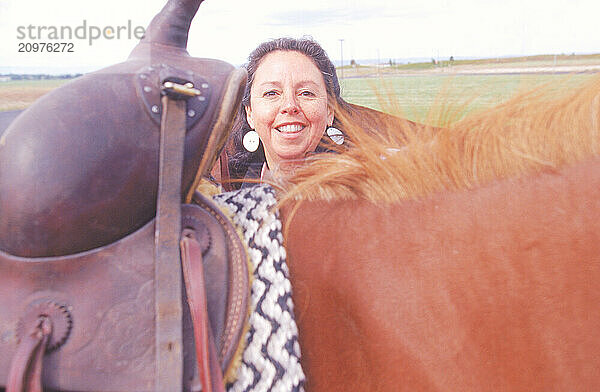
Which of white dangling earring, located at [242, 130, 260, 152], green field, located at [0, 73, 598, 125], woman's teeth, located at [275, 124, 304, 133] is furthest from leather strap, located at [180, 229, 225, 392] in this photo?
white dangling earring, located at [242, 130, 260, 152]

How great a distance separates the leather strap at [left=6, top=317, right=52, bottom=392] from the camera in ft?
2.29

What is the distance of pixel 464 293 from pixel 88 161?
2.20 ft

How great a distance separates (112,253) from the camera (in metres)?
0.78

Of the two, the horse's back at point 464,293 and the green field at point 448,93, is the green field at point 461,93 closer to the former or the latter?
the green field at point 448,93

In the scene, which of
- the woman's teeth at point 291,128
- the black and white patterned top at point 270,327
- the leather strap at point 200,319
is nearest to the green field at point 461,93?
the black and white patterned top at point 270,327

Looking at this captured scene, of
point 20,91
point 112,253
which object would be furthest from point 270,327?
point 20,91

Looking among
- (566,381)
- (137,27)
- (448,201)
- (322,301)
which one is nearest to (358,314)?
(322,301)

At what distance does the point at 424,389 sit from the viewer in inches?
31.1

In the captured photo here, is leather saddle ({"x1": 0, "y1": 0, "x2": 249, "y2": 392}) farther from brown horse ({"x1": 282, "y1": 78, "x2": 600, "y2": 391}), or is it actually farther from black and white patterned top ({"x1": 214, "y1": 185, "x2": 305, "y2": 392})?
brown horse ({"x1": 282, "y1": 78, "x2": 600, "y2": 391})

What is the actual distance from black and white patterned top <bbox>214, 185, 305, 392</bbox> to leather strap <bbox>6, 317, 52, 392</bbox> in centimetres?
30

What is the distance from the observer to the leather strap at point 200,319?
717mm

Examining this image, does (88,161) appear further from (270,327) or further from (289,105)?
(289,105)

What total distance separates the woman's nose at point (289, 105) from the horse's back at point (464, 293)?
941 mm

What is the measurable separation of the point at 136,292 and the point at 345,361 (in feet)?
1.26
